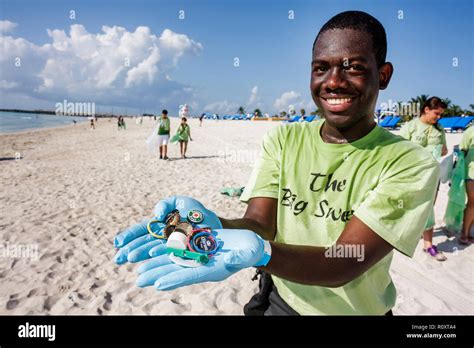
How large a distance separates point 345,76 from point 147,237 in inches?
48.6

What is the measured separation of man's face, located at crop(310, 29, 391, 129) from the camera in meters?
1.42

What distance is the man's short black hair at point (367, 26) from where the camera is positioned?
1.43 m

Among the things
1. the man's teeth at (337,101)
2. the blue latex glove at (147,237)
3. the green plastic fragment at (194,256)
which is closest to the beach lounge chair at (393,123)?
the man's teeth at (337,101)

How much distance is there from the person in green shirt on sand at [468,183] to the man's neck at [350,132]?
451cm

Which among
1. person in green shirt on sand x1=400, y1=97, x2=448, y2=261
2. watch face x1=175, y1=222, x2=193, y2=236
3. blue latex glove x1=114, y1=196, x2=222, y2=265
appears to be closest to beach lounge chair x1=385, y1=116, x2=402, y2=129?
person in green shirt on sand x1=400, y1=97, x2=448, y2=261

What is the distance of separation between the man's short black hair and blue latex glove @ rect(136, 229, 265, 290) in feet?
3.55

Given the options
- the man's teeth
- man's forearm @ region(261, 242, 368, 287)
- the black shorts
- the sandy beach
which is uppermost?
the man's teeth

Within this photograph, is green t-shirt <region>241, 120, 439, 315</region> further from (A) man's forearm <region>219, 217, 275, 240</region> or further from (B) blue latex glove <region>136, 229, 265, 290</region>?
(B) blue latex glove <region>136, 229, 265, 290</region>

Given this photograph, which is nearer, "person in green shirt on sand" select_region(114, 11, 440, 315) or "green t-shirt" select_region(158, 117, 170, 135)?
"person in green shirt on sand" select_region(114, 11, 440, 315)

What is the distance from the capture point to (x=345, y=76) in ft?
4.76

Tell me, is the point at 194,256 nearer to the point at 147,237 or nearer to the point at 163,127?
the point at 147,237

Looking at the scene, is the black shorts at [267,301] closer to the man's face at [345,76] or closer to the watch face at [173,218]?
the watch face at [173,218]

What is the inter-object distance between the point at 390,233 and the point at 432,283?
348cm

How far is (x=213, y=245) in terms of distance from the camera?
1.23 m
